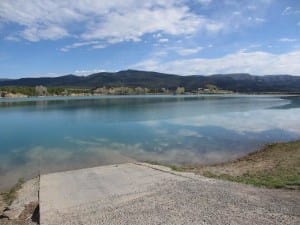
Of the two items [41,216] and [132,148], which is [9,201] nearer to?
[41,216]

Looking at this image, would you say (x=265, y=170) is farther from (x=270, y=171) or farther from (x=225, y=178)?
(x=225, y=178)

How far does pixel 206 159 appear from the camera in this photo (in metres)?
25.1

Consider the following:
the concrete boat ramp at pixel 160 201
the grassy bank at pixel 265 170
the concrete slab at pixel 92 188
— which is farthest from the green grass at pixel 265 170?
the concrete slab at pixel 92 188

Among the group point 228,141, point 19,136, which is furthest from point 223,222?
point 19,136

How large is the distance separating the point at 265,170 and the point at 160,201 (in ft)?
26.8

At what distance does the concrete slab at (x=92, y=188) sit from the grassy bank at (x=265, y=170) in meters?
2.86

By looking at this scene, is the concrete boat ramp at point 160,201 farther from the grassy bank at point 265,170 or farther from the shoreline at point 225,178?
the grassy bank at point 265,170

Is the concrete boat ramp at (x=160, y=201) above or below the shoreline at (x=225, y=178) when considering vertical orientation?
above

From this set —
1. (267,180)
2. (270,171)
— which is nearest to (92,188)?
(267,180)

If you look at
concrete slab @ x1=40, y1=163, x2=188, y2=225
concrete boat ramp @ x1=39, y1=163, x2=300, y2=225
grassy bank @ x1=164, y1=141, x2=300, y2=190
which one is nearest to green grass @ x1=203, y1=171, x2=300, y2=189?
grassy bank @ x1=164, y1=141, x2=300, y2=190

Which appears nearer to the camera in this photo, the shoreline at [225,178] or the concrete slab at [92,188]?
the concrete slab at [92,188]

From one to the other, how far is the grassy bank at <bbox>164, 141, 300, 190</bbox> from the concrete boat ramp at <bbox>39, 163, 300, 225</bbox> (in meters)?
1.38

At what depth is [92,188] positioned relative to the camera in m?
16.0

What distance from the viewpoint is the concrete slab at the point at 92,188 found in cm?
1290
